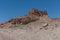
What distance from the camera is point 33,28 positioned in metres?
14.7

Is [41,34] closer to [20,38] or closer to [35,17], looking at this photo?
[20,38]

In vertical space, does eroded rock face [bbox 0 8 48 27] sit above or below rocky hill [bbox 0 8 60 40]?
above

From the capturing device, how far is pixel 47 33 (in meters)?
13.7

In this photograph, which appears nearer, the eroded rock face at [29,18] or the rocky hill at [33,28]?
the rocky hill at [33,28]

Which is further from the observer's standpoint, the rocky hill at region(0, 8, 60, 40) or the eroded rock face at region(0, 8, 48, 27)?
the eroded rock face at region(0, 8, 48, 27)

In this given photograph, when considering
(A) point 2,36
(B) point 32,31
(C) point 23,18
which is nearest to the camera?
(A) point 2,36

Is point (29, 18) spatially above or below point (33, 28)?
above

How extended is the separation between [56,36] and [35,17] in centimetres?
440

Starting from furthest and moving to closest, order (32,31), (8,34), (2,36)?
(32,31), (8,34), (2,36)

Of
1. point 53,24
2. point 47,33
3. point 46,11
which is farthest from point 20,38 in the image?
point 46,11

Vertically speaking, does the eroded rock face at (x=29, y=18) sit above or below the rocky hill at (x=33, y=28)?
above

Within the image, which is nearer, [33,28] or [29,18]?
[33,28]

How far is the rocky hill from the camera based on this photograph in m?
13.1

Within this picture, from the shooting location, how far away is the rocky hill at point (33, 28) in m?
13.1
